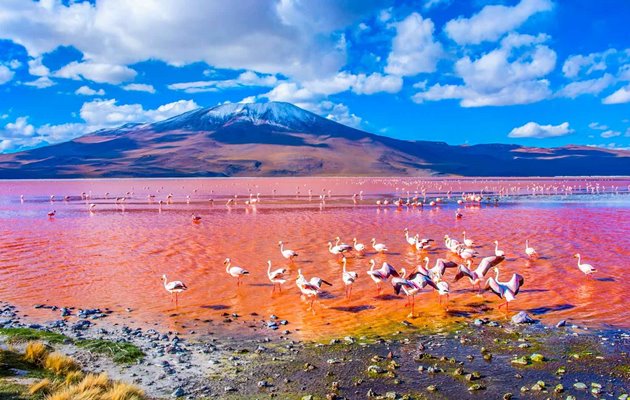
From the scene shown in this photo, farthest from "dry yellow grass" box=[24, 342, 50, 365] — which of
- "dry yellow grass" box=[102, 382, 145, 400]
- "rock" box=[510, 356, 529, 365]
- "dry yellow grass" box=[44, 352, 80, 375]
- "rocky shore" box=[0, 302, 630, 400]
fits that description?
"rock" box=[510, 356, 529, 365]

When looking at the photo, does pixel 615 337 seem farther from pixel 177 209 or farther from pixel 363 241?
pixel 177 209

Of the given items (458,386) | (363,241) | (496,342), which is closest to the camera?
(458,386)

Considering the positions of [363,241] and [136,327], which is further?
[363,241]

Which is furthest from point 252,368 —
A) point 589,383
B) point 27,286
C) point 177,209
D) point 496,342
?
point 177,209

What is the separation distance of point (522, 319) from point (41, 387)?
9.81 meters

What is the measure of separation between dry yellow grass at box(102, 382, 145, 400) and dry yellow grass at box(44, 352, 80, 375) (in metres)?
1.33

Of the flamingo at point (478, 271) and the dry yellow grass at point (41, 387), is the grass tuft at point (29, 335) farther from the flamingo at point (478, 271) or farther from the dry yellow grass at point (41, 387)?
the flamingo at point (478, 271)

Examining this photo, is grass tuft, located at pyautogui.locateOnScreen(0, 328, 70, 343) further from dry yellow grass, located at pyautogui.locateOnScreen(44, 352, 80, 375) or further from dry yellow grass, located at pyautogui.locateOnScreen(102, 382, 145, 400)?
dry yellow grass, located at pyautogui.locateOnScreen(102, 382, 145, 400)

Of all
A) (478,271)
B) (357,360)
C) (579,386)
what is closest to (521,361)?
(579,386)

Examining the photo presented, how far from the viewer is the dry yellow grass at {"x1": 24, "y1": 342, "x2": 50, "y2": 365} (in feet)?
28.5

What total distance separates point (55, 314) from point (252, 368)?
253 inches

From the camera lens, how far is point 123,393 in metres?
7.30

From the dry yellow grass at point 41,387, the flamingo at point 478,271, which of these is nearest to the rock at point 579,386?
the flamingo at point 478,271

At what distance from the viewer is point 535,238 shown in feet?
78.5
